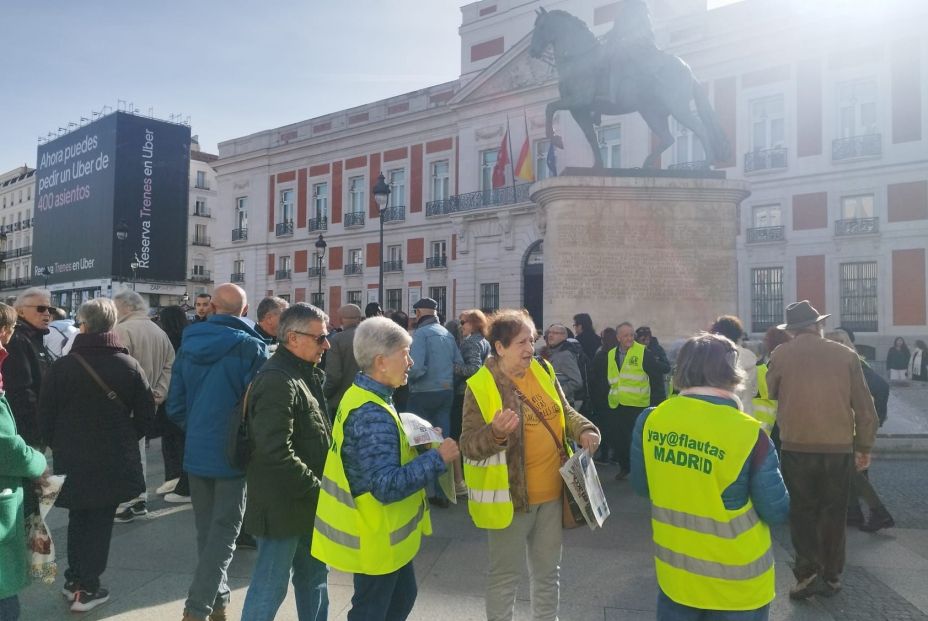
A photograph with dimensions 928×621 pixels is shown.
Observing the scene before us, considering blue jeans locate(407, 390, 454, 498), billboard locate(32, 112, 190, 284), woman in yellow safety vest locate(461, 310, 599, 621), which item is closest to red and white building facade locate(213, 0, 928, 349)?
billboard locate(32, 112, 190, 284)

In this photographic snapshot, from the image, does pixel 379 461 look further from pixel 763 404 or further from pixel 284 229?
pixel 284 229

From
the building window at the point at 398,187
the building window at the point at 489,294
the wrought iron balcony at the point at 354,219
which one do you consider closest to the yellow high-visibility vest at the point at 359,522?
the building window at the point at 489,294

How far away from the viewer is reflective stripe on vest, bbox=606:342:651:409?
6.32 metres

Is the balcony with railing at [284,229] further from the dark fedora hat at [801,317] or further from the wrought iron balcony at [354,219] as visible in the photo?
the dark fedora hat at [801,317]

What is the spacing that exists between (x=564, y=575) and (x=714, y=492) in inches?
75.4

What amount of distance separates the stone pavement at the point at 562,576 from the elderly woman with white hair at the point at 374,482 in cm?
110

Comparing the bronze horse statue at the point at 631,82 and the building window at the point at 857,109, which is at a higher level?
the building window at the point at 857,109

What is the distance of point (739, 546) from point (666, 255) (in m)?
Answer: 7.46

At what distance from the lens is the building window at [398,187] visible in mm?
33594

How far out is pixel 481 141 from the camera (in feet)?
99.9

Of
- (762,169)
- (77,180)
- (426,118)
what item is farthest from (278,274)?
(762,169)

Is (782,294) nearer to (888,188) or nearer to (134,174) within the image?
(888,188)

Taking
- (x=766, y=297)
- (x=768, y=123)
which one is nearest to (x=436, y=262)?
(x=766, y=297)

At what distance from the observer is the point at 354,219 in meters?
34.9
